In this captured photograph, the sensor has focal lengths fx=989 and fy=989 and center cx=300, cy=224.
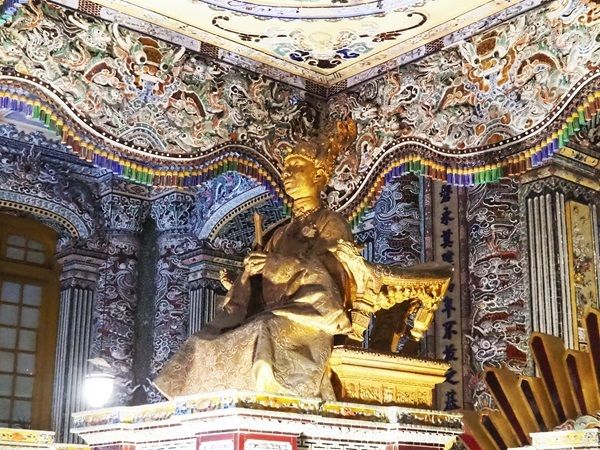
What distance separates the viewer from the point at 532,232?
23.4ft

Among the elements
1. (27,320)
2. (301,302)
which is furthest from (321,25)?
(27,320)

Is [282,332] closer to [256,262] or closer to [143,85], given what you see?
[256,262]

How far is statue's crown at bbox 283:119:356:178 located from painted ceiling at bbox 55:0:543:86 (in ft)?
2.50

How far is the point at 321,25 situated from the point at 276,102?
2.37 feet

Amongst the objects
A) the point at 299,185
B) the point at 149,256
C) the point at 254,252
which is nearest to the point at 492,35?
the point at 299,185

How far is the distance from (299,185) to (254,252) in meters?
0.49

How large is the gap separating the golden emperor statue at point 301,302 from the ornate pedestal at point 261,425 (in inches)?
8.6

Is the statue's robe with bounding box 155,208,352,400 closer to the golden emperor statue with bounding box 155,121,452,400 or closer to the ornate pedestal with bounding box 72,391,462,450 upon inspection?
the golden emperor statue with bounding box 155,121,452,400

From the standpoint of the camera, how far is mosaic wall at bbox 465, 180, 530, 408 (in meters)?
→ 7.30

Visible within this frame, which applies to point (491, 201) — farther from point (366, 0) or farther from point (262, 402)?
point (262, 402)

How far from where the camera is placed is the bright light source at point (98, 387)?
879 centimetres

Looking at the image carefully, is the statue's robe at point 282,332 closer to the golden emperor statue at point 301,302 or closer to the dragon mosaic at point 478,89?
the golden emperor statue at point 301,302

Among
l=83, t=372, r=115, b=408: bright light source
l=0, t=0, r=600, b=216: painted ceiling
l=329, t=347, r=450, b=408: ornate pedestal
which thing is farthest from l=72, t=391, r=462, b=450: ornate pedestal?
l=83, t=372, r=115, b=408: bright light source

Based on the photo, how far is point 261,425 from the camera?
441 cm
